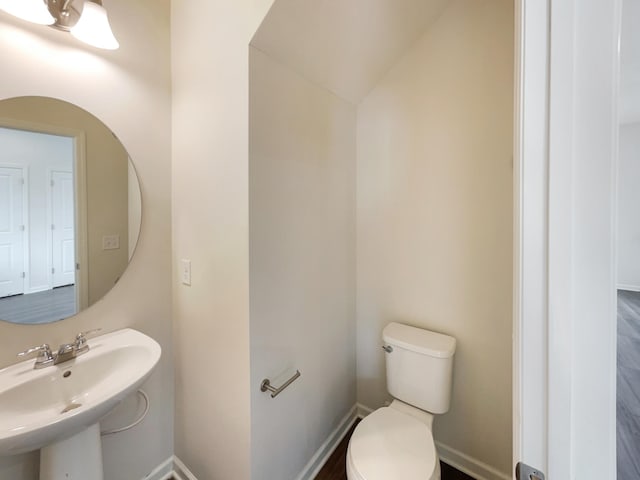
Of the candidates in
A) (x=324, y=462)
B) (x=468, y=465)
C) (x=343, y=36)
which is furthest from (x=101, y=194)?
(x=468, y=465)

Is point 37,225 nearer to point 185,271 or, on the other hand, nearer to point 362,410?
point 185,271

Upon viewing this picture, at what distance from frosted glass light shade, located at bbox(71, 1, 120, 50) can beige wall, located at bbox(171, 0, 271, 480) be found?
332mm

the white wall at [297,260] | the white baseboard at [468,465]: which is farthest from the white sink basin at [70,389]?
the white baseboard at [468,465]

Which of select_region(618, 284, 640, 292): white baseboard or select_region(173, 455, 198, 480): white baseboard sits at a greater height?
select_region(618, 284, 640, 292): white baseboard

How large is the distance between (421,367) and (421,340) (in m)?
0.13

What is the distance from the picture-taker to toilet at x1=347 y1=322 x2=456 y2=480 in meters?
1.06

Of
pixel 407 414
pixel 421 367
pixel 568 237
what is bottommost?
pixel 407 414

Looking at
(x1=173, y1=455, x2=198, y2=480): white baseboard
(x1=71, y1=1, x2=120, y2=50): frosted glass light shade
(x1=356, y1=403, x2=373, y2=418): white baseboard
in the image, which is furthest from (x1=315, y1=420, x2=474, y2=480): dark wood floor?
(x1=71, y1=1, x2=120, y2=50): frosted glass light shade

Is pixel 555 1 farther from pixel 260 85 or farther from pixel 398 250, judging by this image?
pixel 398 250

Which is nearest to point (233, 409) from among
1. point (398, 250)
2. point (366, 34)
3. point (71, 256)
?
point (71, 256)

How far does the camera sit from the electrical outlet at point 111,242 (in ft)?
4.06

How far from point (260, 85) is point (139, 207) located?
842mm

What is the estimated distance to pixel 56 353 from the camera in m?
1.04

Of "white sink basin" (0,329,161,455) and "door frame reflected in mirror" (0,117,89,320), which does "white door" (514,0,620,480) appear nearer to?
"white sink basin" (0,329,161,455)
